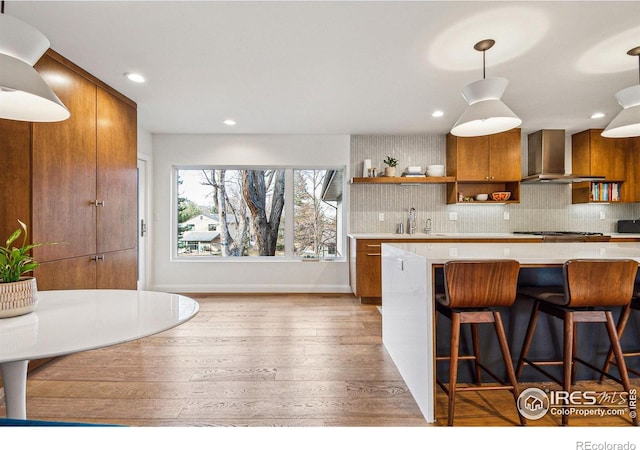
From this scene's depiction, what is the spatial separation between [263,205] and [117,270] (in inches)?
87.2

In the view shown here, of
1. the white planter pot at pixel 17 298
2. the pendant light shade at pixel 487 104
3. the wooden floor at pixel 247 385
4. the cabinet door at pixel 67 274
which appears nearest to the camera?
the white planter pot at pixel 17 298

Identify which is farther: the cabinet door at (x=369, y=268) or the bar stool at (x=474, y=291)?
the cabinet door at (x=369, y=268)

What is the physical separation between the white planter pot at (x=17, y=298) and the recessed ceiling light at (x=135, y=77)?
2.34m

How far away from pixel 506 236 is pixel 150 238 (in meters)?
4.73

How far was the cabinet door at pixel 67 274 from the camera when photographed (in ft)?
7.72

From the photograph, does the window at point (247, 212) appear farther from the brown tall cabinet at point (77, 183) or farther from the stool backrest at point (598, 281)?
the stool backrest at point (598, 281)

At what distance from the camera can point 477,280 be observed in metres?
1.67

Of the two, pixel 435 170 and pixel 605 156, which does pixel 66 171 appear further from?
pixel 605 156

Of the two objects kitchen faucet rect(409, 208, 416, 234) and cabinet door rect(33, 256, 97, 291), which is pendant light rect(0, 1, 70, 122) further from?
kitchen faucet rect(409, 208, 416, 234)

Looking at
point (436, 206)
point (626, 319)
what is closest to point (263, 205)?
point (436, 206)

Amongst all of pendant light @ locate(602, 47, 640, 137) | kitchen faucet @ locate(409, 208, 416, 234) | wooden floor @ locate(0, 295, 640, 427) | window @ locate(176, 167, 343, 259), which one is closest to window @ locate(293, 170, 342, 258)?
window @ locate(176, 167, 343, 259)

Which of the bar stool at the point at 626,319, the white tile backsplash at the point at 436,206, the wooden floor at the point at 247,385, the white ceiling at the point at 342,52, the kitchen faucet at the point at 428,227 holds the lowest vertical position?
the wooden floor at the point at 247,385

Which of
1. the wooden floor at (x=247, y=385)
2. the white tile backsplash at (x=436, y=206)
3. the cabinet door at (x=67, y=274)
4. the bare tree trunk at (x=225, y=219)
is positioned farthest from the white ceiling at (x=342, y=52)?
the wooden floor at (x=247, y=385)
